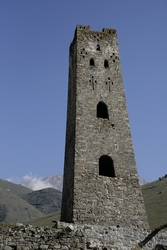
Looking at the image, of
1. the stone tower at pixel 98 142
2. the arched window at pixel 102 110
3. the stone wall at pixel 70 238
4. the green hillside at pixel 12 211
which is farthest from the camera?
the green hillside at pixel 12 211

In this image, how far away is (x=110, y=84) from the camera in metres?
17.6

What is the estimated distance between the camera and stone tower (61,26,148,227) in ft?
43.5

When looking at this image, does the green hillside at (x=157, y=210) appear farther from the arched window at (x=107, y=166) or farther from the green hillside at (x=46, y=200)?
the green hillside at (x=46, y=200)

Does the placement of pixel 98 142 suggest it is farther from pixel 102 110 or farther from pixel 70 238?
pixel 70 238

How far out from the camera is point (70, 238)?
35.9ft

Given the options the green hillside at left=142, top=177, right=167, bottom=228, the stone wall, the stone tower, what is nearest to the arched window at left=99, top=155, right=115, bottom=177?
the stone tower

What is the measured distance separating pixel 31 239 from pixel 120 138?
7.50m

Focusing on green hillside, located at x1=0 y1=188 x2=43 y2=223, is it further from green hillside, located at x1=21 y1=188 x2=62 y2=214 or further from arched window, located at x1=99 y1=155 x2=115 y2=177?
arched window, located at x1=99 y1=155 x2=115 y2=177

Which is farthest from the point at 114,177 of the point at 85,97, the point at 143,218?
the point at 85,97

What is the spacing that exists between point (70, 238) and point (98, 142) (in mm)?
5630

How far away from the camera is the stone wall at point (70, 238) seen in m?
10.4

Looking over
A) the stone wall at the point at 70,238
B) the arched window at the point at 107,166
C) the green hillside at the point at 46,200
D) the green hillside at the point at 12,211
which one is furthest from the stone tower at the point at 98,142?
the green hillside at the point at 46,200

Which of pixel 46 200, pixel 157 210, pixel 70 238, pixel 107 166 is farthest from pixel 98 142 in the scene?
pixel 46 200

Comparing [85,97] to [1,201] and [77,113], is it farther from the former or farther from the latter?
[1,201]
